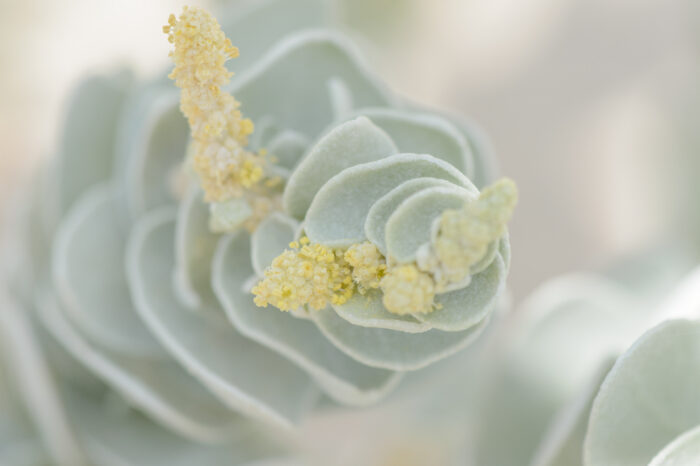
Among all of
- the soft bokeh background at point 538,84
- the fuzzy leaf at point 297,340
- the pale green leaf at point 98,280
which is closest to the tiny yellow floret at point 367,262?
the fuzzy leaf at point 297,340

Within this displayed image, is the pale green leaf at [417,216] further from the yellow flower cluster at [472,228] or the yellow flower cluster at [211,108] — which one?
the yellow flower cluster at [211,108]

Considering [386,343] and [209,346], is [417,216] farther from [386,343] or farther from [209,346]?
[209,346]

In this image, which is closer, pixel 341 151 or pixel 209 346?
pixel 341 151

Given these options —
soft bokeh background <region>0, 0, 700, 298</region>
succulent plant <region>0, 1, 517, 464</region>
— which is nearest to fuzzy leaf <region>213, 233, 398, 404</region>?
succulent plant <region>0, 1, 517, 464</region>

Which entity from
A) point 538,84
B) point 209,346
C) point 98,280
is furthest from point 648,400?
point 538,84

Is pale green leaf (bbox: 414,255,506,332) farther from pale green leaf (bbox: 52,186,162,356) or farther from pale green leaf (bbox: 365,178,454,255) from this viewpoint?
pale green leaf (bbox: 52,186,162,356)

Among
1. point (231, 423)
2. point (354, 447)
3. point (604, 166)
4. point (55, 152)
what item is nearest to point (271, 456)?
point (231, 423)
